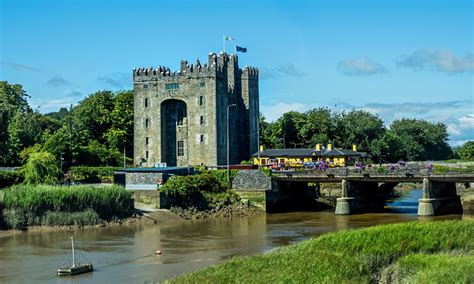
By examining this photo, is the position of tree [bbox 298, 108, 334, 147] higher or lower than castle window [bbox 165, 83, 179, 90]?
lower

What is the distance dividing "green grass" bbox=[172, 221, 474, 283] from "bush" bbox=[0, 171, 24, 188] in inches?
1661

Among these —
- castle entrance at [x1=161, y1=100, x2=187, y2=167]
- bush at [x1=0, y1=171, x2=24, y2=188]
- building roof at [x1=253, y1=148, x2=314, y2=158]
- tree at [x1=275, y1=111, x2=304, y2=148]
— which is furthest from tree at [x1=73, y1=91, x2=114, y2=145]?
bush at [x1=0, y1=171, x2=24, y2=188]

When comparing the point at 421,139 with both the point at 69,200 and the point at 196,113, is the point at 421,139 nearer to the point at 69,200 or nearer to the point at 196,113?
the point at 196,113

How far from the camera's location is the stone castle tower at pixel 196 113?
10125 cm

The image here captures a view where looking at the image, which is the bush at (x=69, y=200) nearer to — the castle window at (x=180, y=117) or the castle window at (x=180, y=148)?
the castle window at (x=180, y=148)

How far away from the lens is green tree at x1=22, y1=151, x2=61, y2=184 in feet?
249

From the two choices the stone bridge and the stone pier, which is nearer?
the stone pier

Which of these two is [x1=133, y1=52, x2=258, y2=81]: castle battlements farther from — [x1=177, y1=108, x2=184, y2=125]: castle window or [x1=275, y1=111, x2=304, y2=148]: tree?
[x1=275, y1=111, x2=304, y2=148]: tree

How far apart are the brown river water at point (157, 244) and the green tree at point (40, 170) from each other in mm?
12949

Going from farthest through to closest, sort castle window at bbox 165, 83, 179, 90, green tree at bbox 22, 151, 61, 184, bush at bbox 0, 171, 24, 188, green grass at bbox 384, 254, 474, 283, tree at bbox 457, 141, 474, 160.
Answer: tree at bbox 457, 141, 474, 160
castle window at bbox 165, 83, 179, 90
bush at bbox 0, 171, 24, 188
green tree at bbox 22, 151, 61, 184
green grass at bbox 384, 254, 474, 283

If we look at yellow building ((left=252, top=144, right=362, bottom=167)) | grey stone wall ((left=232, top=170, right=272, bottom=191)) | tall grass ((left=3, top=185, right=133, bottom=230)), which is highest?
yellow building ((left=252, top=144, right=362, bottom=167))

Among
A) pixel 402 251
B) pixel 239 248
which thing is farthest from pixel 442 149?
pixel 402 251

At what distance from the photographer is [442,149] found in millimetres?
179500

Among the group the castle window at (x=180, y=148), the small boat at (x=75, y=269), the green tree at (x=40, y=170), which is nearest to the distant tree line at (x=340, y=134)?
the castle window at (x=180, y=148)
